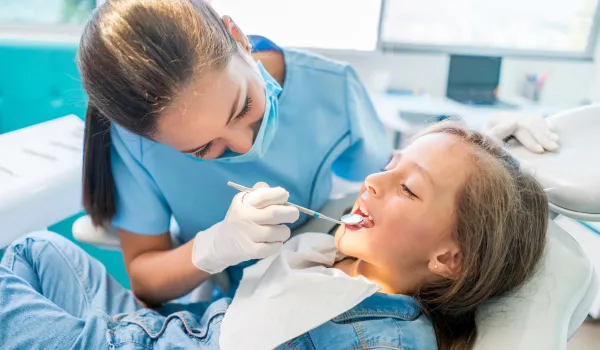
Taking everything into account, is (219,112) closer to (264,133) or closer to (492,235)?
(264,133)

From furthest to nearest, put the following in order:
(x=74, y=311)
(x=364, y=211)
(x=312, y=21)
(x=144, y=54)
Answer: (x=312, y=21)
(x=74, y=311)
(x=364, y=211)
(x=144, y=54)

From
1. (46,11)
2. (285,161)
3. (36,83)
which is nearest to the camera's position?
(285,161)

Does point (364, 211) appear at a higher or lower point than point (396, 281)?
higher

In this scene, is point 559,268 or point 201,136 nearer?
point 201,136

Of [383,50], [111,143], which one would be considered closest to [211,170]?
[111,143]

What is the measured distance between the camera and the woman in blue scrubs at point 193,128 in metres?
0.88

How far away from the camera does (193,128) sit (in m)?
0.95

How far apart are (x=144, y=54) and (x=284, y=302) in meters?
0.60

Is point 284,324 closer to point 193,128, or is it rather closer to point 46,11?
point 193,128

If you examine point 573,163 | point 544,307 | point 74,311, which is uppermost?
point 573,163

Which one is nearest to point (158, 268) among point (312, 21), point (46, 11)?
point (46, 11)

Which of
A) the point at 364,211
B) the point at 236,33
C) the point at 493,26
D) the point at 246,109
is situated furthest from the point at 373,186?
the point at 493,26

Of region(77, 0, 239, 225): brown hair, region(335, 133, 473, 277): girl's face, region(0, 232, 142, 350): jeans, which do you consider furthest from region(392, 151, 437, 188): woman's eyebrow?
region(0, 232, 142, 350): jeans

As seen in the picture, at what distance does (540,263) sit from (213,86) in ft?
2.67
